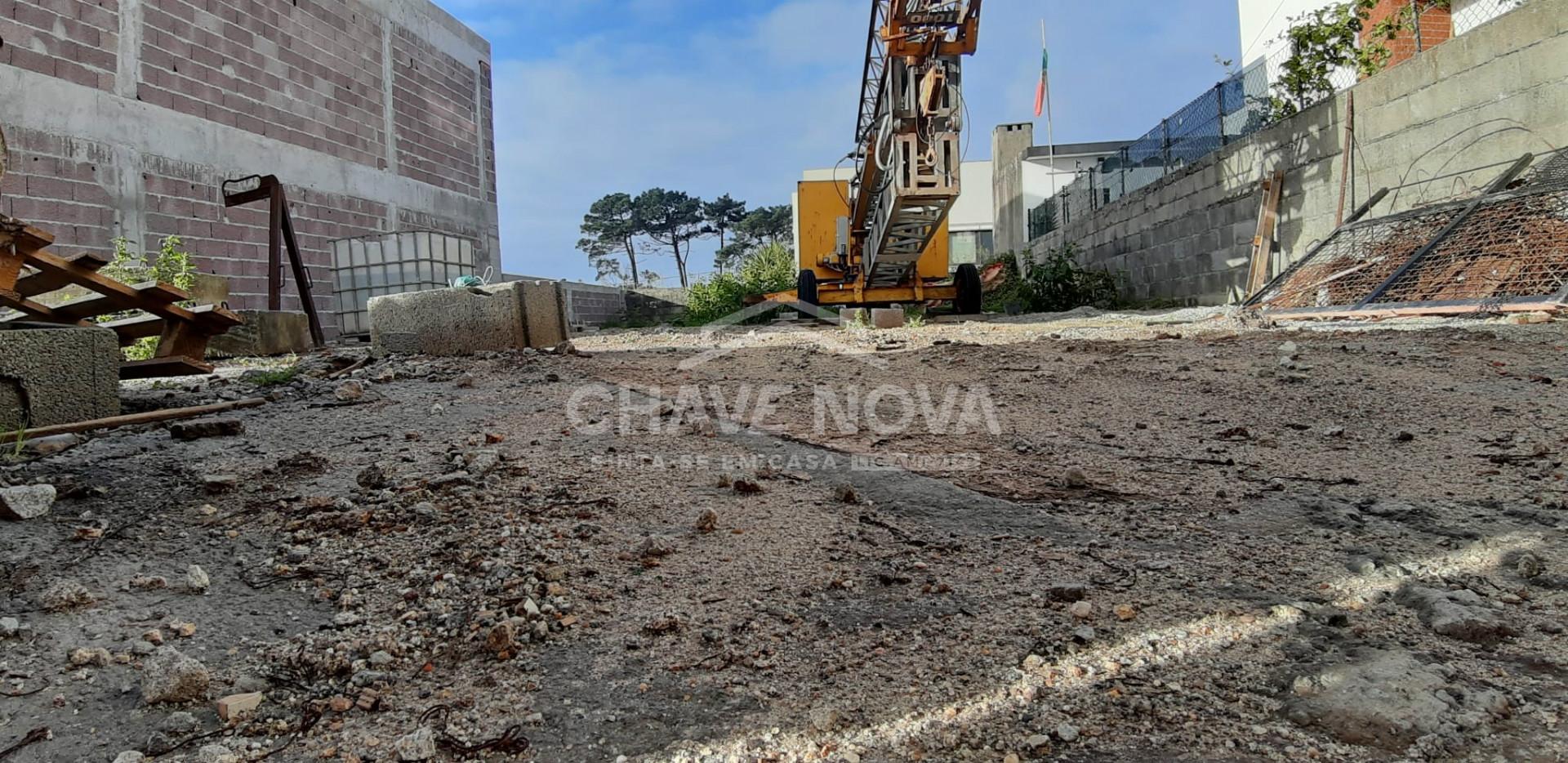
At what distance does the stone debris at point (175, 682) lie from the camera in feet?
4.35

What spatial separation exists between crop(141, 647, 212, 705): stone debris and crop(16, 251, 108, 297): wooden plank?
296 cm

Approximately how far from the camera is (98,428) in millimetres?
3006

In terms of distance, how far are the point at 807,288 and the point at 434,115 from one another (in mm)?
6135

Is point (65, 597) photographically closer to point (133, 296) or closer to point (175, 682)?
point (175, 682)

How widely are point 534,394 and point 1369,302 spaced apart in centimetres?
541

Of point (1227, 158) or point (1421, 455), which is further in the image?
point (1227, 158)

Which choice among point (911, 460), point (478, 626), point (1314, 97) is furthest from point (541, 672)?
point (1314, 97)

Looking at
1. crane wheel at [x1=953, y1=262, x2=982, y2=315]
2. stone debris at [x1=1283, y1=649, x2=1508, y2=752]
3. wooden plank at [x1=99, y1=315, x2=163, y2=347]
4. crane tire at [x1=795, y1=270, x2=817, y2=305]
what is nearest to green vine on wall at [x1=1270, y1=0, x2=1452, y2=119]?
crane wheel at [x1=953, y1=262, x2=982, y2=315]

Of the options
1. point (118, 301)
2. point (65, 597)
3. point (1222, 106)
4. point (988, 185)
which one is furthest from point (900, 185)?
point (988, 185)

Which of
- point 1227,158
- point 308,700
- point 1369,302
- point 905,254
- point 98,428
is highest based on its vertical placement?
point 1227,158

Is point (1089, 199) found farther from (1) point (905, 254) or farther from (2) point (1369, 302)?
(2) point (1369, 302)

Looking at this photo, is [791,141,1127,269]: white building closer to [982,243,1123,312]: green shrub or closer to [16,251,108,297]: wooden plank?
[982,243,1123,312]: green shrub

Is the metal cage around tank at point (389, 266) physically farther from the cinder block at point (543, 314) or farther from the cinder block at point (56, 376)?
the cinder block at point (56, 376)

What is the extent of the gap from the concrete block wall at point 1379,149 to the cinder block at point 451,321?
22.0ft
